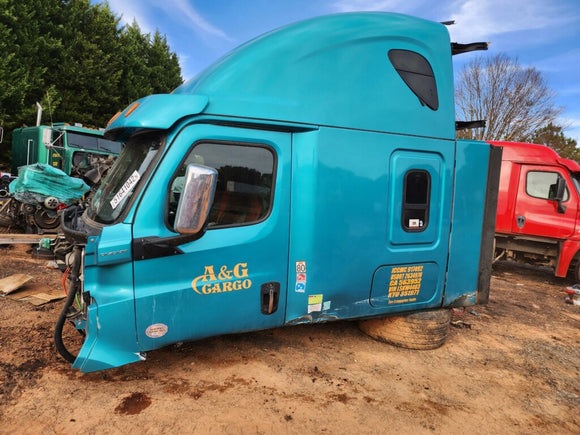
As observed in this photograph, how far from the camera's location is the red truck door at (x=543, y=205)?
282 inches

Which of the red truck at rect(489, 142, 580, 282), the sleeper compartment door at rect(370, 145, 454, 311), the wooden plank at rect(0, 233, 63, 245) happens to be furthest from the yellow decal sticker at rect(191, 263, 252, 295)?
the red truck at rect(489, 142, 580, 282)

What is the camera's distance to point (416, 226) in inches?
132

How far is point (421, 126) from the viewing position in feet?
10.8

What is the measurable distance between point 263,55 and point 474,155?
218 cm

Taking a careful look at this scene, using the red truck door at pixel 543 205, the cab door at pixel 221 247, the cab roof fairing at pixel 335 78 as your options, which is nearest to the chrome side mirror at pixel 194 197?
the cab door at pixel 221 247

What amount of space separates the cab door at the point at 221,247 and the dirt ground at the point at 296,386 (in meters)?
0.48

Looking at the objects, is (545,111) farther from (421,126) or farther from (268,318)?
(268,318)

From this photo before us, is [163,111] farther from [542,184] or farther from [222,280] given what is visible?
[542,184]

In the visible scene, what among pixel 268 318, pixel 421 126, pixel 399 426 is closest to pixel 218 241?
pixel 268 318

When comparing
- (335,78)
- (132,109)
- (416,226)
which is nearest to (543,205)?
(416,226)

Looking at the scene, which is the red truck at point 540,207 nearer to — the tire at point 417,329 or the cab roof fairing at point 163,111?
the tire at point 417,329

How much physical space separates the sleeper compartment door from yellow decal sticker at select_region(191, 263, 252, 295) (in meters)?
1.20

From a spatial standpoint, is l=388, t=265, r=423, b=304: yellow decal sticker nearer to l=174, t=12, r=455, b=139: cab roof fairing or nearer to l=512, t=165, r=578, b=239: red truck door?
l=174, t=12, r=455, b=139: cab roof fairing

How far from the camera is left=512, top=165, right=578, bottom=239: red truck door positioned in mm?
7172
